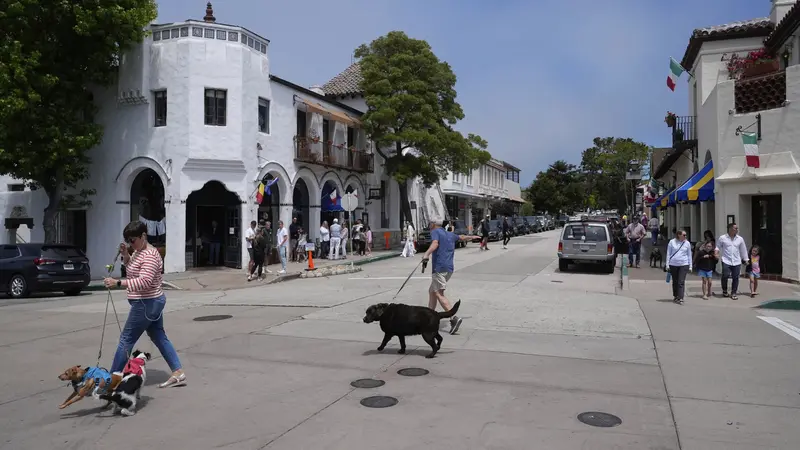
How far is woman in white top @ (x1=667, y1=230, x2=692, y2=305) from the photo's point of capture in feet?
43.0

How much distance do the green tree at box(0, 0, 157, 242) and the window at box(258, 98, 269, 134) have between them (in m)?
4.85

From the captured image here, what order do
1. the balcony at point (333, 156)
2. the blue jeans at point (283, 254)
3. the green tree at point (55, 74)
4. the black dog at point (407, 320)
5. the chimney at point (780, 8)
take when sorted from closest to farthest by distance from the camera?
the black dog at point (407, 320) → the green tree at point (55, 74) → the blue jeans at point (283, 254) → the chimney at point (780, 8) → the balcony at point (333, 156)

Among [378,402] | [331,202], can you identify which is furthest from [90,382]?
[331,202]

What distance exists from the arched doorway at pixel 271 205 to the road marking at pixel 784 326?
18060 millimetres

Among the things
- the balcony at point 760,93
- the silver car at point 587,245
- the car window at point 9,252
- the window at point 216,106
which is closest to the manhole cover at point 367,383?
the car window at point 9,252

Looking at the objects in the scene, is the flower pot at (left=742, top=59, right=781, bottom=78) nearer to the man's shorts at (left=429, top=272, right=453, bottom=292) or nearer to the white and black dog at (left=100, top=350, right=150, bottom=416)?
the man's shorts at (left=429, top=272, right=453, bottom=292)

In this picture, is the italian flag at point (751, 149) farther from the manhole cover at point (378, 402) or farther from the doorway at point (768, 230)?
the manhole cover at point (378, 402)

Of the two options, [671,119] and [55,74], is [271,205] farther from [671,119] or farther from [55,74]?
[671,119]

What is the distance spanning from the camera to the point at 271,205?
977 inches

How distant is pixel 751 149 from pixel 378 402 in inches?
610

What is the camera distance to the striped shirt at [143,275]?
587 centimetres

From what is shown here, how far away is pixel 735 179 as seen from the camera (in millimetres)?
17281

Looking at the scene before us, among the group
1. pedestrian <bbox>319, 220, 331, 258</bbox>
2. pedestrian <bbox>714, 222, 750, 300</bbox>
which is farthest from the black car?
pedestrian <bbox>714, 222, 750, 300</bbox>

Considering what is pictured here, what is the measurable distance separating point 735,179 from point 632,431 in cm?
1484
